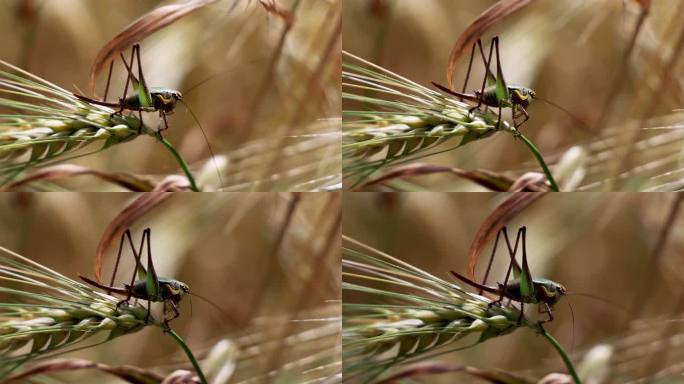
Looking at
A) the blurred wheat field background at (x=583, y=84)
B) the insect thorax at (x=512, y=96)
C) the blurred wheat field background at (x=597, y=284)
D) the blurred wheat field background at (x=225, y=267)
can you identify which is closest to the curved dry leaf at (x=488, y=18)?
the blurred wheat field background at (x=583, y=84)

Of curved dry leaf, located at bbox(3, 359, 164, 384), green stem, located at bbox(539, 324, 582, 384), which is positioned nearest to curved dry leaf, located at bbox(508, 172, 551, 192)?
green stem, located at bbox(539, 324, 582, 384)

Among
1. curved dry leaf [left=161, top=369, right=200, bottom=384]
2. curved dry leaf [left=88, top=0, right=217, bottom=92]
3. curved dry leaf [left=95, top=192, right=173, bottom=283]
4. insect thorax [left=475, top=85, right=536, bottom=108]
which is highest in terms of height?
curved dry leaf [left=88, top=0, right=217, bottom=92]

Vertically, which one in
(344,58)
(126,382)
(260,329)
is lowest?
(126,382)

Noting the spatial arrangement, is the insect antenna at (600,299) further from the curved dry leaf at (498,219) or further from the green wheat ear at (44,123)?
the green wheat ear at (44,123)

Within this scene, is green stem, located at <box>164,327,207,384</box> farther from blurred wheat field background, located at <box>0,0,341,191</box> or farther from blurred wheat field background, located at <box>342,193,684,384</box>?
blurred wheat field background, located at <box>342,193,684,384</box>

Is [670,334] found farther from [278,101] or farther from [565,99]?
[278,101]

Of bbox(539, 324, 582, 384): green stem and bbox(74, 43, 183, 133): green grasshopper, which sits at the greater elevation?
bbox(74, 43, 183, 133): green grasshopper

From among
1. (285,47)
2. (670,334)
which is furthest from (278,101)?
(670,334)
